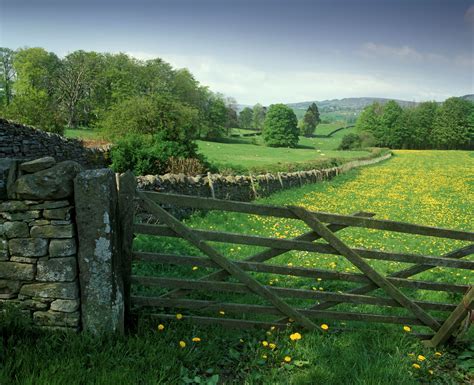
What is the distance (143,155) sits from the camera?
651 inches

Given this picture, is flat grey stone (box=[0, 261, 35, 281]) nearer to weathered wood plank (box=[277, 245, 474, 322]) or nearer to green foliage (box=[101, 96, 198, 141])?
weathered wood plank (box=[277, 245, 474, 322])

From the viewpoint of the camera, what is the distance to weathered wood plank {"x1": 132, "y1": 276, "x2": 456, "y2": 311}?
173 inches

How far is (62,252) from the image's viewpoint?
12.8ft

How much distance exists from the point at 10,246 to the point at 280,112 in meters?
89.1

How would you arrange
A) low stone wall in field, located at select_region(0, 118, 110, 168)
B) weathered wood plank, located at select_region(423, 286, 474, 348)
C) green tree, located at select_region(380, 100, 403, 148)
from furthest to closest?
green tree, located at select_region(380, 100, 403, 148)
low stone wall in field, located at select_region(0, 118, 110, 168)
weathered wood plank, located at select_region(423, 286, 474, 348)

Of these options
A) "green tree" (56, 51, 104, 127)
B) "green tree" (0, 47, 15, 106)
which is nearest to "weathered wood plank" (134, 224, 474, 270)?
"green tree" (56, 51, 104, 127)

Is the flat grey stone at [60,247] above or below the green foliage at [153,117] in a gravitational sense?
below

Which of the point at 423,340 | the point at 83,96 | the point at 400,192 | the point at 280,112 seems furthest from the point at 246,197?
the point at 280,112

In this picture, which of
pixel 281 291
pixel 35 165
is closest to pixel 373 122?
pixel 281 291

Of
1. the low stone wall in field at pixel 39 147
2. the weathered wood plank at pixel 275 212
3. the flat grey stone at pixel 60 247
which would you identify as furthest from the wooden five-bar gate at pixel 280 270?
the low stone wall in field at pixel 39 147

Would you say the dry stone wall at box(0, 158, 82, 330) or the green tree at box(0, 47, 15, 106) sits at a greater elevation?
the green tree at box(0, 47, 15, 106)

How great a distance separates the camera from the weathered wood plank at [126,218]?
160 inches

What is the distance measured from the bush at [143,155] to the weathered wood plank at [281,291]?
39.3 feet

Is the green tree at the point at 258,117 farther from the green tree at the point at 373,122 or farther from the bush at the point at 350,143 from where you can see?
the bush at the point at 350,143
